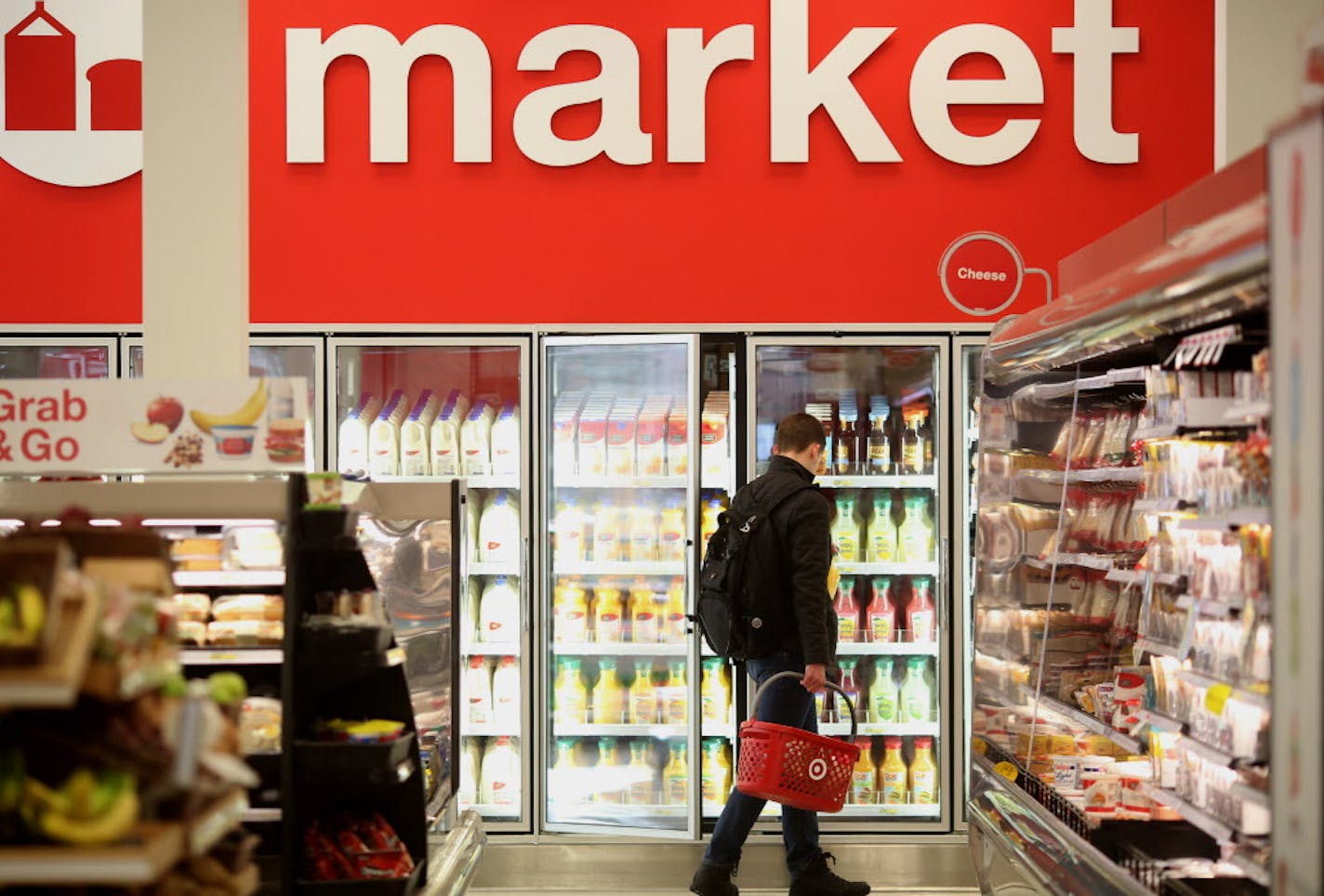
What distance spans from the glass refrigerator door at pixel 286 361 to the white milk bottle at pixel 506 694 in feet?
3.87

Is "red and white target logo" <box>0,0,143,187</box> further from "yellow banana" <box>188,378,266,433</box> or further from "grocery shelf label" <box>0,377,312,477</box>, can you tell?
"yellow banana" <box>188,378,266,433</box>

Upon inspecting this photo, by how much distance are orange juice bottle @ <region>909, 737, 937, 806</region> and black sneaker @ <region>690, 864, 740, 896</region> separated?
1.03m

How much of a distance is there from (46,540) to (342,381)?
11.5 ft

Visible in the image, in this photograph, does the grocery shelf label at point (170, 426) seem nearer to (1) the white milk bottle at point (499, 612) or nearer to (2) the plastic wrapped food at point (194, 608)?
(2) the plastic wrapped food at point (194, 608)

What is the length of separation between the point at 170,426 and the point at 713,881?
2702 mm

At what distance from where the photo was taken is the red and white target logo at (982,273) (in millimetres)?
5602

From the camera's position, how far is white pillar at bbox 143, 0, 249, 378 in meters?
4.20

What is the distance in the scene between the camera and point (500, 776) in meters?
5.59

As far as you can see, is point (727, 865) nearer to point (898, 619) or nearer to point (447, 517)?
point (898, 619)

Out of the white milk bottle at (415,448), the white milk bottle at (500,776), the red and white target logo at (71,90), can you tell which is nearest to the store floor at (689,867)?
the white milk bottle at (500,776)

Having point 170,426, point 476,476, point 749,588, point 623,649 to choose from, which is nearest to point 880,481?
point 749,588

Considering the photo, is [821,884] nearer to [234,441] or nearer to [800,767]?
[800,767]

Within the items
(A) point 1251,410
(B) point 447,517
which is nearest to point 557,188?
(B) point 447,517

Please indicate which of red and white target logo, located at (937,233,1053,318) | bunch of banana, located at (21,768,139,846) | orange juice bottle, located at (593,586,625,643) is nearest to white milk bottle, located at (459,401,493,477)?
orange juice bottle, located at (593,586,625,643)
